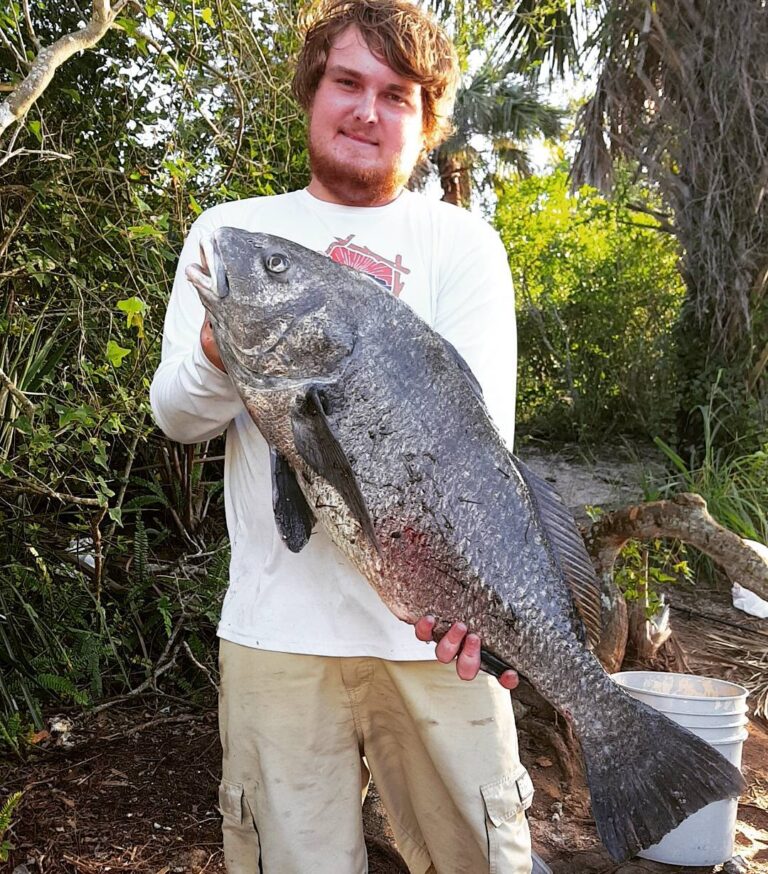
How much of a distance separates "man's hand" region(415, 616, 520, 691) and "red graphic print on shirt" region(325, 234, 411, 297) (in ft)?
2.99

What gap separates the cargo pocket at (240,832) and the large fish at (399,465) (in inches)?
31.8

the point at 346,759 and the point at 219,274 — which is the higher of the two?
the point at 219,274

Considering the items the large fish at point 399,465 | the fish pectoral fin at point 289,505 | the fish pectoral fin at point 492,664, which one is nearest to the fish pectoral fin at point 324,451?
the large fish at point 399,465

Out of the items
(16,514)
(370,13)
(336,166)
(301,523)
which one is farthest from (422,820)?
(16,514)

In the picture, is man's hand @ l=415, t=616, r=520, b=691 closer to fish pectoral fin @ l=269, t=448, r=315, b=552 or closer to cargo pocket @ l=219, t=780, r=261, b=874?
fish pectoral fin @ l=269, t=448, r=315, b=552

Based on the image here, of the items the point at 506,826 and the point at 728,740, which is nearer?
the point at 506,826

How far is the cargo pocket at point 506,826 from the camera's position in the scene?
7.68 feet

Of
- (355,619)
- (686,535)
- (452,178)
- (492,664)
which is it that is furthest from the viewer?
(452,178)

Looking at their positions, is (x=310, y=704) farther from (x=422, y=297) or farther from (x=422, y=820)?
(x=422, y=297)

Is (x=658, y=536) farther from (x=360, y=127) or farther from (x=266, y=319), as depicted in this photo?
(x=266, y=319)

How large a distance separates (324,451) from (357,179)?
0.90 meters

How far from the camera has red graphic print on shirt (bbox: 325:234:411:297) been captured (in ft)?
7.99

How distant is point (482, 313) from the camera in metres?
2.42

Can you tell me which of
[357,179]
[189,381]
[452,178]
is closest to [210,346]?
[189,381]
